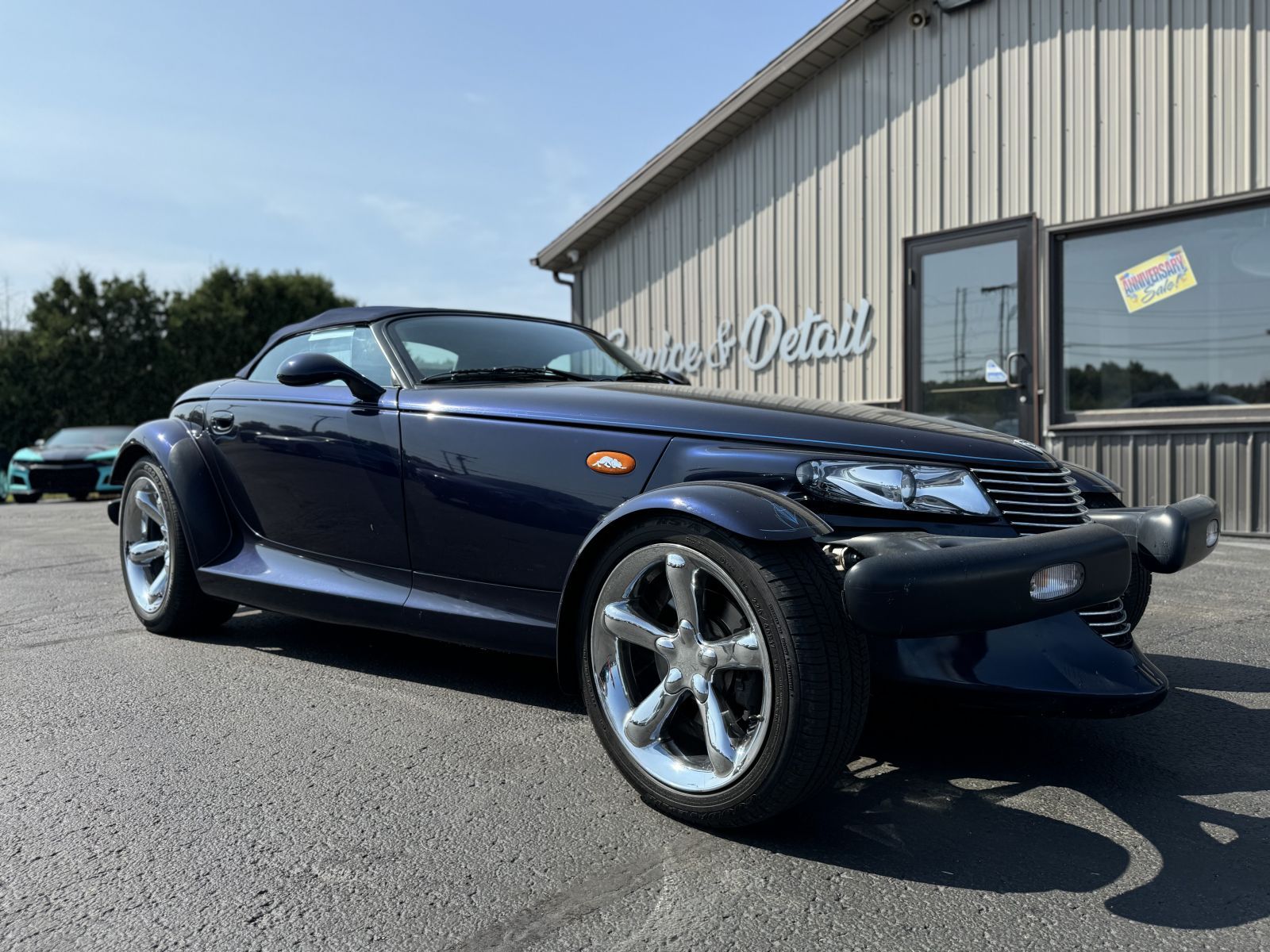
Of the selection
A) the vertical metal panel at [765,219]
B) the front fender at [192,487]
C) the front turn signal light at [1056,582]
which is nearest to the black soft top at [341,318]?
the front fender at [192,487]

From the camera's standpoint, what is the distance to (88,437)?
15.8 metres

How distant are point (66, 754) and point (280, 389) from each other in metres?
1.54

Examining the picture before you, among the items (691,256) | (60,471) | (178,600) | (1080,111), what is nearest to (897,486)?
(178,600)

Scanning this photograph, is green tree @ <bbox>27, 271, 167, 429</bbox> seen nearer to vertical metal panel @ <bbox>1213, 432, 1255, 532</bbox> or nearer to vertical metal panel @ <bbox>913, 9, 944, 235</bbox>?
vertical metal panel @ <bbox>913, 9, 944, 235</bbox>

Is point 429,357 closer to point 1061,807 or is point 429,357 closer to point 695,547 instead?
point 695,547

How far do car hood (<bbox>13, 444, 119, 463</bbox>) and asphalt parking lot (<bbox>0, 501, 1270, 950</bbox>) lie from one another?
501 inches

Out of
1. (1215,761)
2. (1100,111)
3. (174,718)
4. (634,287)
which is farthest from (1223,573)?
(634,287)

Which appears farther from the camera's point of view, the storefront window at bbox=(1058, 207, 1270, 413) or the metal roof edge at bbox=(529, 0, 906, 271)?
the metal roof edge at bbox=(529, 0, 906, 271)

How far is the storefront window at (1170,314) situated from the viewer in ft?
24.3

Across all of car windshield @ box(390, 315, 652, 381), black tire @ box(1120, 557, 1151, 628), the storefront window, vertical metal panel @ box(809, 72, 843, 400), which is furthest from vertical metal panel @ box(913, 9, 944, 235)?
black tire @ box(1120, 557, 1151, 628)

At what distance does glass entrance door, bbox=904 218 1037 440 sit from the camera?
8.53 m

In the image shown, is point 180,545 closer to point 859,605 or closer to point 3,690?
point 3,690

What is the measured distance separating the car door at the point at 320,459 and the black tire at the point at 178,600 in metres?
0.34

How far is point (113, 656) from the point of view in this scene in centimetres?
391
